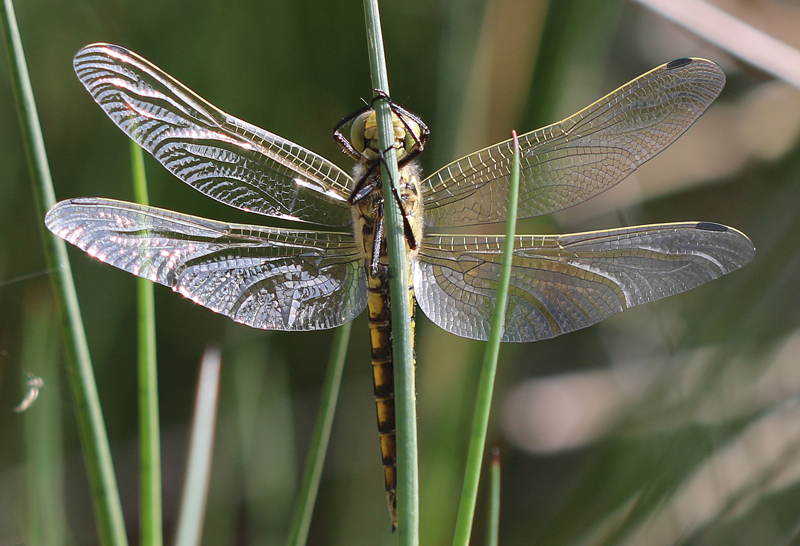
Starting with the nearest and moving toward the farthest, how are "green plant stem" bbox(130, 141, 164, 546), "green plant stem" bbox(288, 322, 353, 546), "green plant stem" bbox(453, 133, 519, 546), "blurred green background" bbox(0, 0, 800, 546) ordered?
"green plant stem" bbox(453, 133, 519, 546)
"green plant stem" bbox(130, 141, 164, 546)
"green plant stem" bbox(288, 322, 353, 546)
"blurred green background" bbox(0, 0, 800, 546)

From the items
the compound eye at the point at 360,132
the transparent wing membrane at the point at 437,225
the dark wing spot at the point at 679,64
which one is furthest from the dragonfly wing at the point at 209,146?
the dark wing spot at the point at 679,64

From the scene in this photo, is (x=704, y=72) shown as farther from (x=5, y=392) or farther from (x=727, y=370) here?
(x=5, y=392)

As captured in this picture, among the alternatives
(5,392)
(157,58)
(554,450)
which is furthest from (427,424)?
A: (157,58)

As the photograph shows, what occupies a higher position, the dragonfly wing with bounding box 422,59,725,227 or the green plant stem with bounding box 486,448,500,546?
the dragonfly wing with bounding box 422,59,725,227

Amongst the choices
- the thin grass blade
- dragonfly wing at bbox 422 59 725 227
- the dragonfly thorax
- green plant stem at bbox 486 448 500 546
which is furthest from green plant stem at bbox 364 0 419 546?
the thin grass blade

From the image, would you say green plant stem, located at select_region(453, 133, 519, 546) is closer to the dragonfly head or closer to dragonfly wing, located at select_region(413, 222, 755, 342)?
the dragonfly head

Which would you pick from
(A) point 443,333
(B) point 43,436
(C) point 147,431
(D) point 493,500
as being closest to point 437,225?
(A) point 443,333

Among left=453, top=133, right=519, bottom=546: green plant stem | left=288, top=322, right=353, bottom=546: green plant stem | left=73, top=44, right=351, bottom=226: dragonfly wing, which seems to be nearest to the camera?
left=453, top=133, right=519, bottom=546: green plant stem

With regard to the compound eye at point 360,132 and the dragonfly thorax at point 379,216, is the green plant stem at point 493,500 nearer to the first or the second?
the dragonfly thorax at point 379,216
